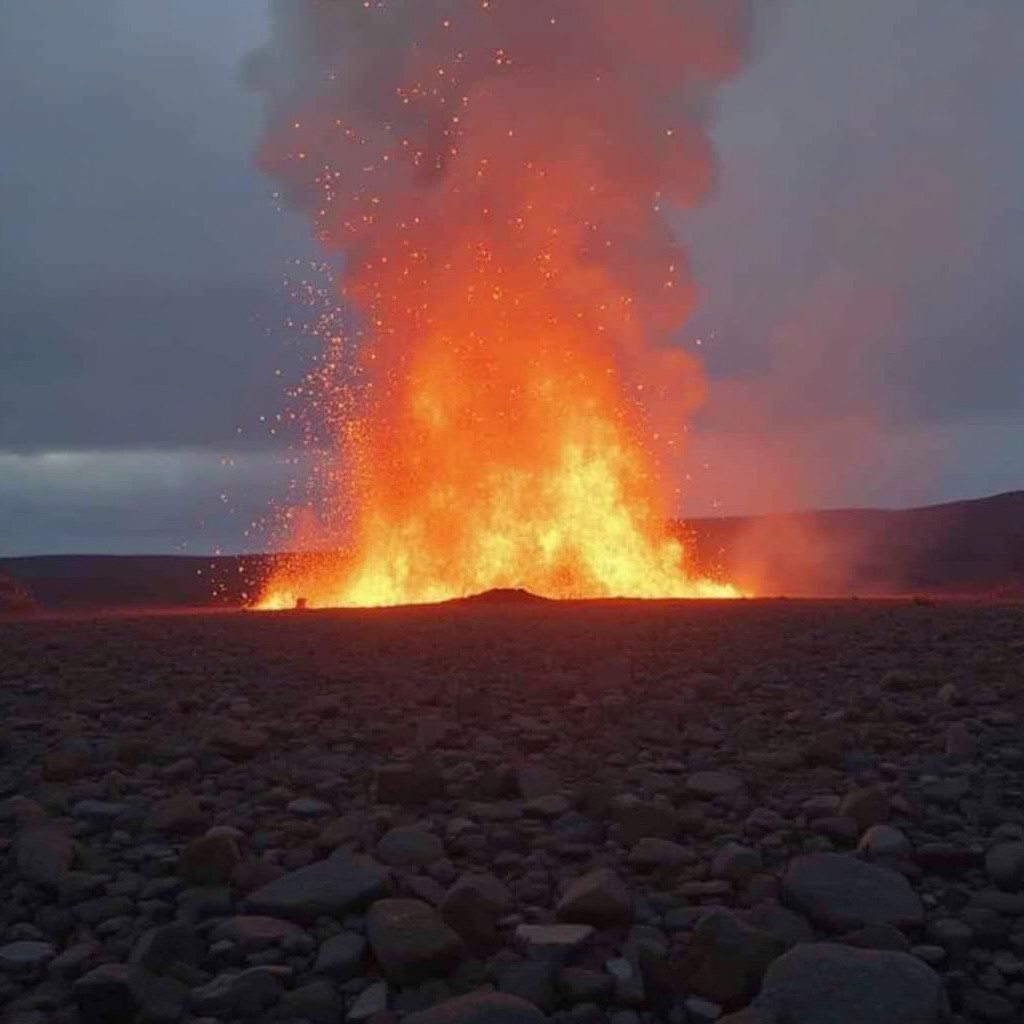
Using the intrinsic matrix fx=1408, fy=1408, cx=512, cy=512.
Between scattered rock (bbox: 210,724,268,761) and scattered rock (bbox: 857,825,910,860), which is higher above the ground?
scattered rock (bbox: 210,724,268,761)

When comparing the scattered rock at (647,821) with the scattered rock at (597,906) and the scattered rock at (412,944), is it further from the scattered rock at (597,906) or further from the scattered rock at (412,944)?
the scattered rock at (412,944)

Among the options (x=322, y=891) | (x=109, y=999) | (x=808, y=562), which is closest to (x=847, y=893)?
(x=322, y=891)

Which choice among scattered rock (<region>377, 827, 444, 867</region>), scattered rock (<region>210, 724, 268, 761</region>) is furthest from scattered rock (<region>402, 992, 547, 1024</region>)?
scattered rock (<region>210, 724, 268, 761</region>)

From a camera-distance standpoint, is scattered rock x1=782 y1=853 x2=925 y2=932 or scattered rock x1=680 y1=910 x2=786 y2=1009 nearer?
scattered rock x1=680 y1=910 x2=786 y2=1009

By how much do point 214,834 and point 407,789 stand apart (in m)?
1.13

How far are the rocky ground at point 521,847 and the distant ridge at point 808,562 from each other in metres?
39.3

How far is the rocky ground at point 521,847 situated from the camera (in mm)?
4801

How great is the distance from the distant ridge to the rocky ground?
39.3 metres

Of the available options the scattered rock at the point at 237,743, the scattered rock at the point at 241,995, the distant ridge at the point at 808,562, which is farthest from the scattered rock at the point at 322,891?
the distant ridge at the point at 808,562

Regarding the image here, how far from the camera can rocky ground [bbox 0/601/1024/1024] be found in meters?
4.80

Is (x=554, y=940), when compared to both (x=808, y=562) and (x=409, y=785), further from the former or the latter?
(x=808, y=562)

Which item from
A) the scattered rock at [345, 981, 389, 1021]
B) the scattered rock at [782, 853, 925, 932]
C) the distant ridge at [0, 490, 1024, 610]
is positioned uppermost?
the distant ridge at [0, 490, 1024, 610]

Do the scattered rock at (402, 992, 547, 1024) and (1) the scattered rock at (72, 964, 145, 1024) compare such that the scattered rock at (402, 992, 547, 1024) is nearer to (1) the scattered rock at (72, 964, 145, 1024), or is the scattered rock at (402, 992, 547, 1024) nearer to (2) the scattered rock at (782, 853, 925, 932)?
(1) the scattered rock at (72, 964, 145, 1024)

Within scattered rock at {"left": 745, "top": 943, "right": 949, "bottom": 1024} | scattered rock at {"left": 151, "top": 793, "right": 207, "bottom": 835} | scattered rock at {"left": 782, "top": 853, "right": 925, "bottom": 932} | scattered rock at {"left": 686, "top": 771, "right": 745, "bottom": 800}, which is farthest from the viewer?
scattered rock at {"left": 686, "top": 771, "right": 745, "bottom": 800}
